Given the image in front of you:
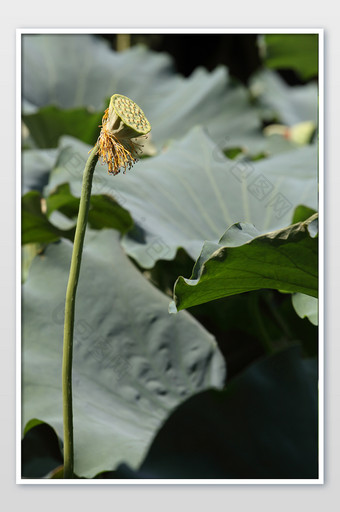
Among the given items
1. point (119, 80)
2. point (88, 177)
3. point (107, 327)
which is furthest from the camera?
point (119, 80)

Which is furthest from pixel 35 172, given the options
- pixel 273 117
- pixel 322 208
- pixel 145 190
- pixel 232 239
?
pixel 273 117

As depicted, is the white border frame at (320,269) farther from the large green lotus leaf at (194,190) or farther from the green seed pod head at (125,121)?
the green seed pod head at (125,121)

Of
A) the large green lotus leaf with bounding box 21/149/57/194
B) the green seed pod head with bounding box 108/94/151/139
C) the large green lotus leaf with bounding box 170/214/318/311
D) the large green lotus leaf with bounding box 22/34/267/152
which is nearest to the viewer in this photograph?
the green seed pod head with bounding box 108/94/151/139

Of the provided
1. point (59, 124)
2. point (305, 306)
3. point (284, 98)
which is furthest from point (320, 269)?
point (284, 98)

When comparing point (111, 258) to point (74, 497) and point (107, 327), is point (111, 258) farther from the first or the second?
point (74, 497)

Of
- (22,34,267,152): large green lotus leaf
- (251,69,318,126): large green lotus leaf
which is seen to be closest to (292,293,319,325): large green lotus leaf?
(22,34,267,152): large green lotus leaf

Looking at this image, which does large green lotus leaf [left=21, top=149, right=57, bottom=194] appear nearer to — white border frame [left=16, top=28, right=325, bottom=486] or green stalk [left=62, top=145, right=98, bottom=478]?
white border frame [left=16, top=28, right=325, bottom=486]

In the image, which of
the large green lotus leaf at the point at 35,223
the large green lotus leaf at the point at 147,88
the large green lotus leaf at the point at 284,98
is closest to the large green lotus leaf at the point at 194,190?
the large green lotus leaf at the point at 35,223
